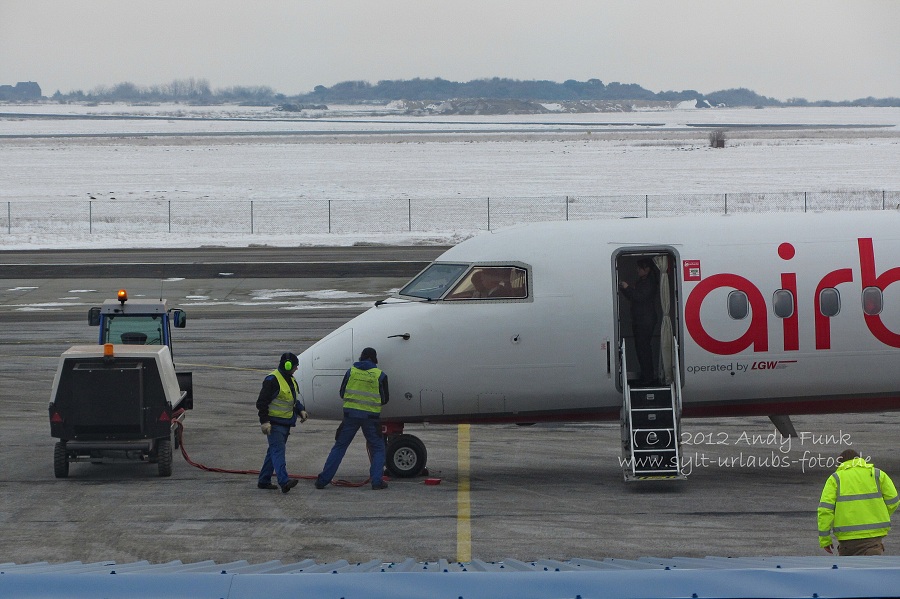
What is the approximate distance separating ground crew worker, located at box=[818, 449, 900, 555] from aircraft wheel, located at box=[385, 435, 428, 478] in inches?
292

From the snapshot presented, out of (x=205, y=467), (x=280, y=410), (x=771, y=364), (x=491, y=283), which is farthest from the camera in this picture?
(x=205, y=467)

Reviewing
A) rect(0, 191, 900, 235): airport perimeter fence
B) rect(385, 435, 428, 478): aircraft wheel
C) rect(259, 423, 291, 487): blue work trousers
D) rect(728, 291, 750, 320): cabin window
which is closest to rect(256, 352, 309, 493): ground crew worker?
rect(259, 423, 291, 487): blue work trousers

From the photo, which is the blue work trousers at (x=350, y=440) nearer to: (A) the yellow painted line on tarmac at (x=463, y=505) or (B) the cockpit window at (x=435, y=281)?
(A) the yellow painted line on tarmac at (x=463, y=505)

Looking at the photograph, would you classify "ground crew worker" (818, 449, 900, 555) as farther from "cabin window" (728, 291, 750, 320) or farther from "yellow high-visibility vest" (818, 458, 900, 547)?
"cabin window" (728, 291, 750, 320)

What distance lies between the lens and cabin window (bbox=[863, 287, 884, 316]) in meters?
15.7

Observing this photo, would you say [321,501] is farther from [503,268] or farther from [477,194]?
[477,194]

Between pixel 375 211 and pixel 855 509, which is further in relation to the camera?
pixel 375 211

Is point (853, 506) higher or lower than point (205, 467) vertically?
higher

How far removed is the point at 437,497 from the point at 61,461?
578 centimetres

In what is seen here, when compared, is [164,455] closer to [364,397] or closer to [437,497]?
[364,397]

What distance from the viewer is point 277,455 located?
15531 millimetres

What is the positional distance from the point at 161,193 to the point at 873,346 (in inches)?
2490

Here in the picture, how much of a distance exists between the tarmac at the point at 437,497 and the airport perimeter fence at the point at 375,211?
33077mm

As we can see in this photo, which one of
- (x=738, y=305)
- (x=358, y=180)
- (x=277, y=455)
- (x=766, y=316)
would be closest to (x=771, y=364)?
(x=766, y=316)
